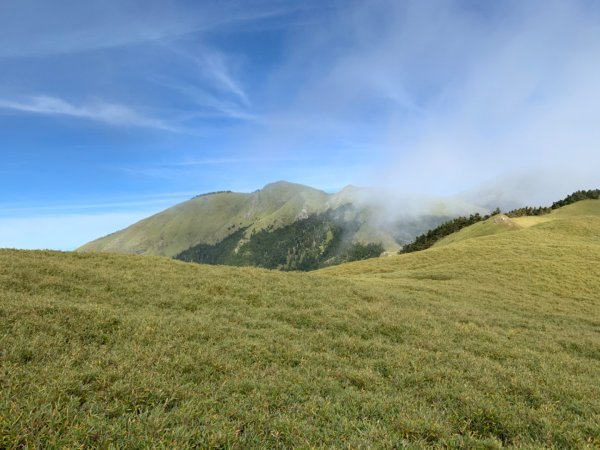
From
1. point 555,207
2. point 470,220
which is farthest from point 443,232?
point 555,207

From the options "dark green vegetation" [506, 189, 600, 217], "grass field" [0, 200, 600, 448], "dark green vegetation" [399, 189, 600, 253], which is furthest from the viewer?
"dark green vegetation" [506, 189, 600, 217]

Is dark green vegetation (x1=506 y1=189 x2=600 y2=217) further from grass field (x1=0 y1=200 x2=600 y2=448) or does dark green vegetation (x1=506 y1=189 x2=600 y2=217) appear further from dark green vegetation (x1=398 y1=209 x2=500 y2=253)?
grass field (x1=0 y1=200 x2=600 y2=448)

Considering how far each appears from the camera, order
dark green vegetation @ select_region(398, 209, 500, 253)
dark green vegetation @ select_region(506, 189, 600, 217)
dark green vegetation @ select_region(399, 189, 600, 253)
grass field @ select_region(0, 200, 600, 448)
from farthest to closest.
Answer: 1. dark green vegetation @ select_region(506, 189, 600, 217)
2. dark green vegetation @ select_region(399, 189, 600, 253)
3. dark green vegetation @ select_region(398, 209, 500, 253)
4. grass field @ select_region(0, 200, 600, 448)

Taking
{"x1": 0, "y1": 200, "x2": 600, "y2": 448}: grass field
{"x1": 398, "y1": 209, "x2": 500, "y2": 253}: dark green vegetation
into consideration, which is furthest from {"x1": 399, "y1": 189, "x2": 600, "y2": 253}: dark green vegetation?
{"x1": 0, "y1": 200, "x2": 600, "y2": 448}: grass field

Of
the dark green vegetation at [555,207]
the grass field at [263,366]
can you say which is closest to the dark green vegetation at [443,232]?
the dark green vegetation at [555,207]

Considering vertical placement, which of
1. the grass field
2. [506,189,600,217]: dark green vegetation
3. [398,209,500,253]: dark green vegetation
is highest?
[506,189,600,217]: dark green vegetation

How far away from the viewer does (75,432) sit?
22.7ft

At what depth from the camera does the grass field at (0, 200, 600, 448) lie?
7980 mm

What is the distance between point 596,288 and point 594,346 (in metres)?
26.2

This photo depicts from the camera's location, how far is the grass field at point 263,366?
7.98 metres

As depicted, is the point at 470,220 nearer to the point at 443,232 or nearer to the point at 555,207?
the point at 443,232

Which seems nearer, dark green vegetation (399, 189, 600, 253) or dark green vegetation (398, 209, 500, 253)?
dark green vegetation (398, 209, 500, 253)

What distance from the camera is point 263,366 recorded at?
12375mm

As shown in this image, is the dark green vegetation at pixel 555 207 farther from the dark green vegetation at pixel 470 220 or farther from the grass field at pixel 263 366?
the grass field at pixel 263 366
